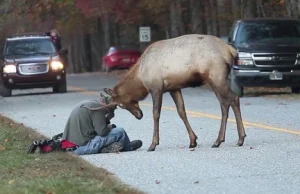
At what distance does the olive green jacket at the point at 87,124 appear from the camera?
14.4m

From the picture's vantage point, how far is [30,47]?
33375 mm

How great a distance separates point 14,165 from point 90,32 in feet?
178

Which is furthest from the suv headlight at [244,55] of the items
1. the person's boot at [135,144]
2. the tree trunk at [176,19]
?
the tree trunk at [176,19]

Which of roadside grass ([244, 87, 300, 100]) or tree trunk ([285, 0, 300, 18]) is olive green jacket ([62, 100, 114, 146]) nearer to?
roadside grass ([244, 87, 300, 100])

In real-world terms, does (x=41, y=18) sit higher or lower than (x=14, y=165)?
lower

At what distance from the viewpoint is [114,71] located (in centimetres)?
5775

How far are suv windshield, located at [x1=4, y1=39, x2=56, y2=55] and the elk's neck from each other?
1830 centimetres

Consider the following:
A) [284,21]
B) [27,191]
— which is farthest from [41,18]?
[27,191]

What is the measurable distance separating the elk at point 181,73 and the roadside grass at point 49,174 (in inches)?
57.6

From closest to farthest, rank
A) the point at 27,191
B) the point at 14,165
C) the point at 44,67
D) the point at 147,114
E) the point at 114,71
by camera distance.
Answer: the point at 27,191 < the point at 14,165 < the point at 147,114 < the point at 44,67 < the point at 114,71

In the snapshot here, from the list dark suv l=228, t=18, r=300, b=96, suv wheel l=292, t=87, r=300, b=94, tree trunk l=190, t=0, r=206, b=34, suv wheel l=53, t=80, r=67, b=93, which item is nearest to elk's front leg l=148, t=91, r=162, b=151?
dark suv l=228, t=18, r=300, b=96

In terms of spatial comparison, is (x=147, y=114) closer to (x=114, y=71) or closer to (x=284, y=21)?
(x=284, y=21)

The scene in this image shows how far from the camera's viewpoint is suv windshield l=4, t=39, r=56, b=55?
109 ft

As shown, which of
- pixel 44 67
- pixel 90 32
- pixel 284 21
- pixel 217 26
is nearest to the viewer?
pixel 284 21
